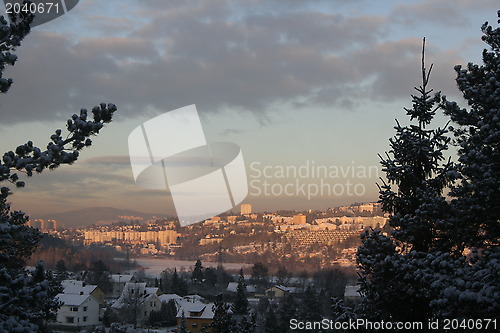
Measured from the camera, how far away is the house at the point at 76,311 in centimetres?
4669

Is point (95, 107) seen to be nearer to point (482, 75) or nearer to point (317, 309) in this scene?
point (482, 75)

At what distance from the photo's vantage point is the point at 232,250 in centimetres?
19300

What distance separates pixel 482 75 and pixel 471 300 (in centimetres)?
451

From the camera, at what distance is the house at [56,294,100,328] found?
153ft

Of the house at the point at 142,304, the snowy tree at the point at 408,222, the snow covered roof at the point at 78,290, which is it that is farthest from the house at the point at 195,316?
the snowy tree at the point at 408,222

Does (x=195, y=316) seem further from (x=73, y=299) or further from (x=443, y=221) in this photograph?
(x=443, y=221)

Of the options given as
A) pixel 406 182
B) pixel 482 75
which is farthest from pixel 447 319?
pixel 482 75

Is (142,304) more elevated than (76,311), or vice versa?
(76,311)

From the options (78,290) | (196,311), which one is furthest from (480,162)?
(78,290)

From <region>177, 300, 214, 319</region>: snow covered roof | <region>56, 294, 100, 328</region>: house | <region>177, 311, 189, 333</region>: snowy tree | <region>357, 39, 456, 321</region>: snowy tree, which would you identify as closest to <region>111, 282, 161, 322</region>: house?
<region>56, 294, 100, 328</region>: house

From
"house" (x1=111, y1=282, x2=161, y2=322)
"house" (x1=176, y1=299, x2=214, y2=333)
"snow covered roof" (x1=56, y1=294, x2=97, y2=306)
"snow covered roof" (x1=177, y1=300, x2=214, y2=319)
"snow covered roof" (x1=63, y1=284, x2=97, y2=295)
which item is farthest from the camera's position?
"house" (x1=111, y1=282, x2=161, y2=322)

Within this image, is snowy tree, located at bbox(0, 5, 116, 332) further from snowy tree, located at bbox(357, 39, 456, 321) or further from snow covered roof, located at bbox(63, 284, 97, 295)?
snow covered roof, located at bbox(63, 284, 97, 295)

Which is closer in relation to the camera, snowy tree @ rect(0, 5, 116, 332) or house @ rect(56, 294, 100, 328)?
snowy tree @ rect(0, 5, 116, 332)

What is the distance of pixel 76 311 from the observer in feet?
154
